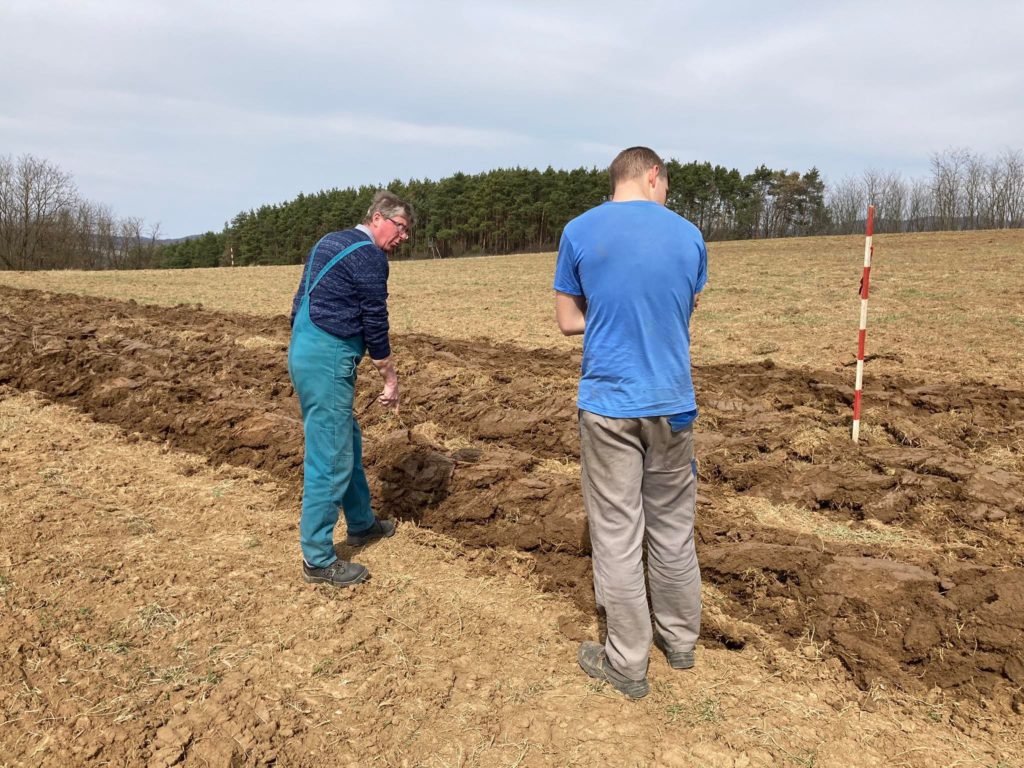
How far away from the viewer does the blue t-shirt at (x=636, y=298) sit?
266cm

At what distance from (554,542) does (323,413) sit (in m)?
1.68

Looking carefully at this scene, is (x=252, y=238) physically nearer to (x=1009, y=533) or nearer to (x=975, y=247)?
(x=975, y=247)

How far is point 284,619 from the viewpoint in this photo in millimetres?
3590

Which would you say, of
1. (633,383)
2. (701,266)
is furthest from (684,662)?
(701,266)

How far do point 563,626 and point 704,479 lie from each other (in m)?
2.33

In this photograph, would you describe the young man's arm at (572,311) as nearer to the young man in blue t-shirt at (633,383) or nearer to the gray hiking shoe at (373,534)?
the young man in blue t-shirt at (633,383)

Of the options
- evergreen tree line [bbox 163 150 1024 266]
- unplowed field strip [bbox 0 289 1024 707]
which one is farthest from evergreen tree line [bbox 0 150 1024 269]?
unplowed field strip [bbox 0 289 1024 707]

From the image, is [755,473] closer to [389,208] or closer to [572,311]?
[572,311]

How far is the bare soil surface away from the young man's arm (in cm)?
166

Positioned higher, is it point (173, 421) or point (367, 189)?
point (367, 189)

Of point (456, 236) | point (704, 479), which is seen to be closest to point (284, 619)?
point (704, 479)

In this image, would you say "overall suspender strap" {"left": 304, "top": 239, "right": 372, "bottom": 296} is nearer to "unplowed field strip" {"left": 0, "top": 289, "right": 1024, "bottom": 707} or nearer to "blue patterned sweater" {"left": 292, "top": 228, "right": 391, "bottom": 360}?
"blue patterned sweater" {"left": 292, "top": 228, "right": 391, "bottom": 360}

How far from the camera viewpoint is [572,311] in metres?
2.90

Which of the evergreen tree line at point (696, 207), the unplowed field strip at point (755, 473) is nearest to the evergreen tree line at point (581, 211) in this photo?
the evergreen tree line at point (696, 207)
